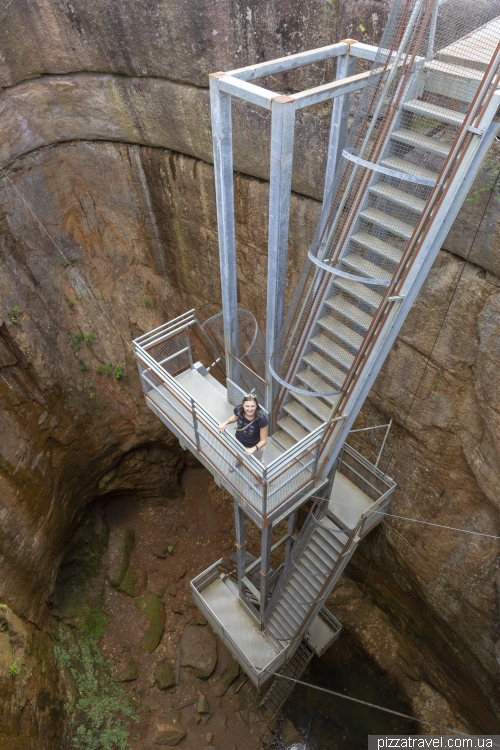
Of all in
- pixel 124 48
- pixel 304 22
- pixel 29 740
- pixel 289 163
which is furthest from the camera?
pixel 124 48

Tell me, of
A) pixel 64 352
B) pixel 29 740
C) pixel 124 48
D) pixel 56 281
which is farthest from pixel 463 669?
pixel 124 48

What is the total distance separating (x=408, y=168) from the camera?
15.9ft

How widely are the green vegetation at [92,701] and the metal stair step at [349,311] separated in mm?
8242

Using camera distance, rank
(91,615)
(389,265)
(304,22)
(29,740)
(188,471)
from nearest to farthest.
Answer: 1. (389,265)
2. (304,22)
3. (29,740)
4. (91,615)
5. (188,471)

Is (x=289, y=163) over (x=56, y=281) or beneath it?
beneath

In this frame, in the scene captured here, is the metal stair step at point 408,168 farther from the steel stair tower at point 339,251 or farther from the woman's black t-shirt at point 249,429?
the woman's black t-shirt at point 249,429

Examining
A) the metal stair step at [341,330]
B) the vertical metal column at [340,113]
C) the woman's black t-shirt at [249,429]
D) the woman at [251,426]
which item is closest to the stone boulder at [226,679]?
the woman at [251,426]

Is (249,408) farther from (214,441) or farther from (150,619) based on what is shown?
(150,619)

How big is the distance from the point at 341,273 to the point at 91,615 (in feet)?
30.8

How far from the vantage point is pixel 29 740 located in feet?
25.2

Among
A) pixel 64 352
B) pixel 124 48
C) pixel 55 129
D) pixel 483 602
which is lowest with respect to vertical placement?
pixel 483 602

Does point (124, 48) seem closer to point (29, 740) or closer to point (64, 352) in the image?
point (64, 352)

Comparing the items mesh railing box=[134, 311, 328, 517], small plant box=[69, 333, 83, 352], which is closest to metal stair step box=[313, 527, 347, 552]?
mesh railing box=[134, 311, 328, 517]

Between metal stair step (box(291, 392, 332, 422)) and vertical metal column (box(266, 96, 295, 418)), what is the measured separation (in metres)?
0.76
